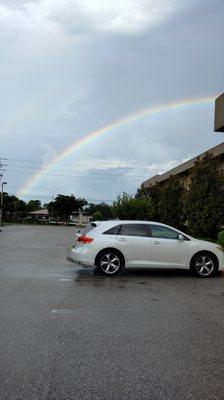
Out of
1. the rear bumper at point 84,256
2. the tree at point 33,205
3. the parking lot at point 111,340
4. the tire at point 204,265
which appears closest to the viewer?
the parking lot at point 111,340

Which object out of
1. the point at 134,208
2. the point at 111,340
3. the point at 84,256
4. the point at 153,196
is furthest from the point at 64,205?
the point at 111,340

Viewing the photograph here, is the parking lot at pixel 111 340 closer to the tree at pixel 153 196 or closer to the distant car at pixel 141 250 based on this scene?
the distant car at pixel 141 250

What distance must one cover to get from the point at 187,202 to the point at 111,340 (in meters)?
20.1

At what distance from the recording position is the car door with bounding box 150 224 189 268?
1316cm

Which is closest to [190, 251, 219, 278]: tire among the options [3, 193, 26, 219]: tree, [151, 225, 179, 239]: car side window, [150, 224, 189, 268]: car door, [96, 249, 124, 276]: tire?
[150, 224, 189, 268]: car door

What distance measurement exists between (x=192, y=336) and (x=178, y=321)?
92 cm

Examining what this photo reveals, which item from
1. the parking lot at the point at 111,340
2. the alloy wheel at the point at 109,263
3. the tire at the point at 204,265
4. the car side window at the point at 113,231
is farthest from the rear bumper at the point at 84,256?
the tire at the point at 204,265

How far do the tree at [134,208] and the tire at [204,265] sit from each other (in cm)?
2846

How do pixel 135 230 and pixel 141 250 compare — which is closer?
pixel 141 250

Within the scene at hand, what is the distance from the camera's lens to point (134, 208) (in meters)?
42.2

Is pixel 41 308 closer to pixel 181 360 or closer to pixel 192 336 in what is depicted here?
pixel 192 336

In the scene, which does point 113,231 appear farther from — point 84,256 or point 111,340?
point 111,340

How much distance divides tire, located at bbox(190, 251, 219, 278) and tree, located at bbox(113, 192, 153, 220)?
28.5 m

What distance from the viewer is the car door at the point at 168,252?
13.2m
